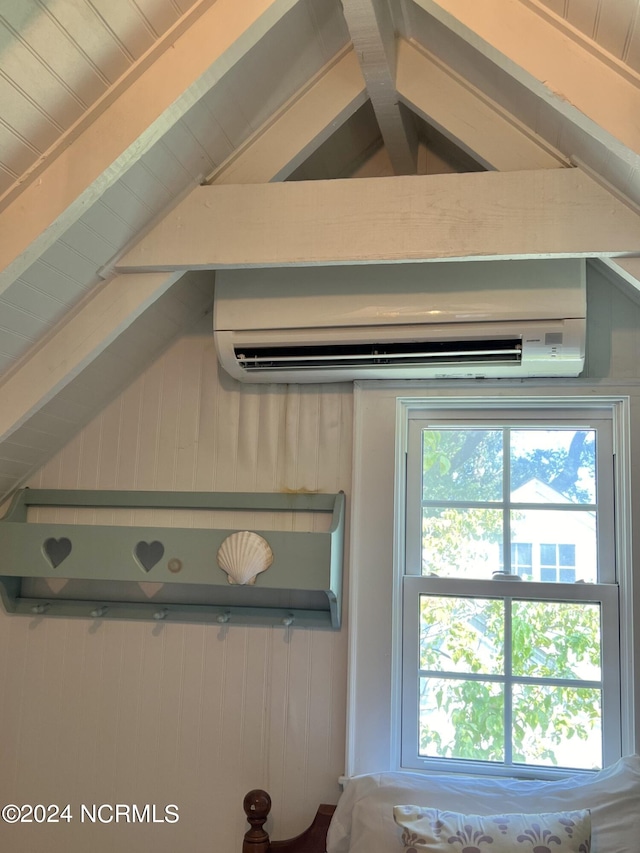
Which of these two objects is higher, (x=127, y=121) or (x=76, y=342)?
(x=127, y=121)

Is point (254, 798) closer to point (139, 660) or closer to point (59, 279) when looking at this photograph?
point (139, 660)

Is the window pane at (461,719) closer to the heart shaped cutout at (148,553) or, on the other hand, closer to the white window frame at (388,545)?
the white window frame at (388,545)

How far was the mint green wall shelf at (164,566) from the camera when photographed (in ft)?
6.34

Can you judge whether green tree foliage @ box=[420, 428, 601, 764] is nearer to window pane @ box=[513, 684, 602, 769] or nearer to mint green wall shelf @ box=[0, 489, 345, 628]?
window pane @ box=[513, 684, 602, 769]

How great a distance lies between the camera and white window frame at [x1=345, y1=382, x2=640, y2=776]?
193 cm

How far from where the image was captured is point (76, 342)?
1746 mm

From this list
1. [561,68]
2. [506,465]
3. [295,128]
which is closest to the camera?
[561,68]

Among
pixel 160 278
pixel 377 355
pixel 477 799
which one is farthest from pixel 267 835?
pixel 160 278

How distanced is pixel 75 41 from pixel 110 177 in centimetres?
23

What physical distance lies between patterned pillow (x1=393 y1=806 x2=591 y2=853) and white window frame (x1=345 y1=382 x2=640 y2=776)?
0.29 metres

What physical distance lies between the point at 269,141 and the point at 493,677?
4.99 ft

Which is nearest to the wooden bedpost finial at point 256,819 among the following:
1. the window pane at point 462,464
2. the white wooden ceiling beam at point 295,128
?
the window pane at point 462,464

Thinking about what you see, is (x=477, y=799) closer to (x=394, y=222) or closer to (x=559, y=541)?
Answer: (x=559, y=541)

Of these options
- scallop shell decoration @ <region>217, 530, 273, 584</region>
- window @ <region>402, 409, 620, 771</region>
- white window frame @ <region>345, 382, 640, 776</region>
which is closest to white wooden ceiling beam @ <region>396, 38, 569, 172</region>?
white window frame @ <region>345, 382, 640, 776</region>
